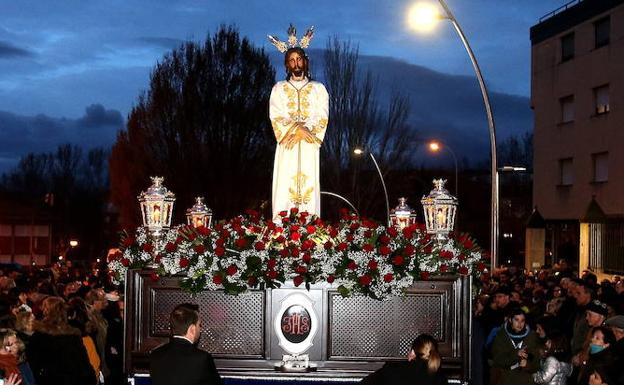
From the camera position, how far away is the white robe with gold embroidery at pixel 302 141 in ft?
Answer: 44.4

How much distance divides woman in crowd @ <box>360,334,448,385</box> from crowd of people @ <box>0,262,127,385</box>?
9.76 feet

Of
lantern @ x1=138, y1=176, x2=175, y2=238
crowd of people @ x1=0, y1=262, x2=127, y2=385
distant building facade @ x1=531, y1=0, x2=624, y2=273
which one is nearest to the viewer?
crowd of people @ x1=0, y1=262, x2=127, y2=385

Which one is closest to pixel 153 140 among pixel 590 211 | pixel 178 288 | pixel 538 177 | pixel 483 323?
→ pixel 538 177

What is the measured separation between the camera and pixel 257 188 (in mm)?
48750

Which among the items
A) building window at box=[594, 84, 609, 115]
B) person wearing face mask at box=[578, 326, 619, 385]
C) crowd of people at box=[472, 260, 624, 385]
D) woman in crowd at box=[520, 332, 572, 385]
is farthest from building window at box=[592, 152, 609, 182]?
person wearing face mask at box=[578, 326, 619, 385]

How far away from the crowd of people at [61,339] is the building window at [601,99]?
2570cm

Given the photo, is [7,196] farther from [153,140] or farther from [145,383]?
[145,383]

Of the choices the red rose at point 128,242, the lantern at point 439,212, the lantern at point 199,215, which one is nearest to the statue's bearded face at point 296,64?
the lantern at point 199,215

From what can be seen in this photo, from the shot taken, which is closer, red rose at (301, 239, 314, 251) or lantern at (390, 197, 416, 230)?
red rose at (301, 239, 314, 251)

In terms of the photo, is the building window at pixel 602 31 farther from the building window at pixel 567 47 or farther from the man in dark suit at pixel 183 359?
the man in dark suit at pixel 183 359

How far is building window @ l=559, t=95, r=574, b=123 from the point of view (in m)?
39.9

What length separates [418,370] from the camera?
8.02m

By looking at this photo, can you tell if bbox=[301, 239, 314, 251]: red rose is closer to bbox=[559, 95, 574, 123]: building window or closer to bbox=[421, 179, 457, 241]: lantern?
bbox=[421, 179, 457, 241]: lantern

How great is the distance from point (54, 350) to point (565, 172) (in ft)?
107
